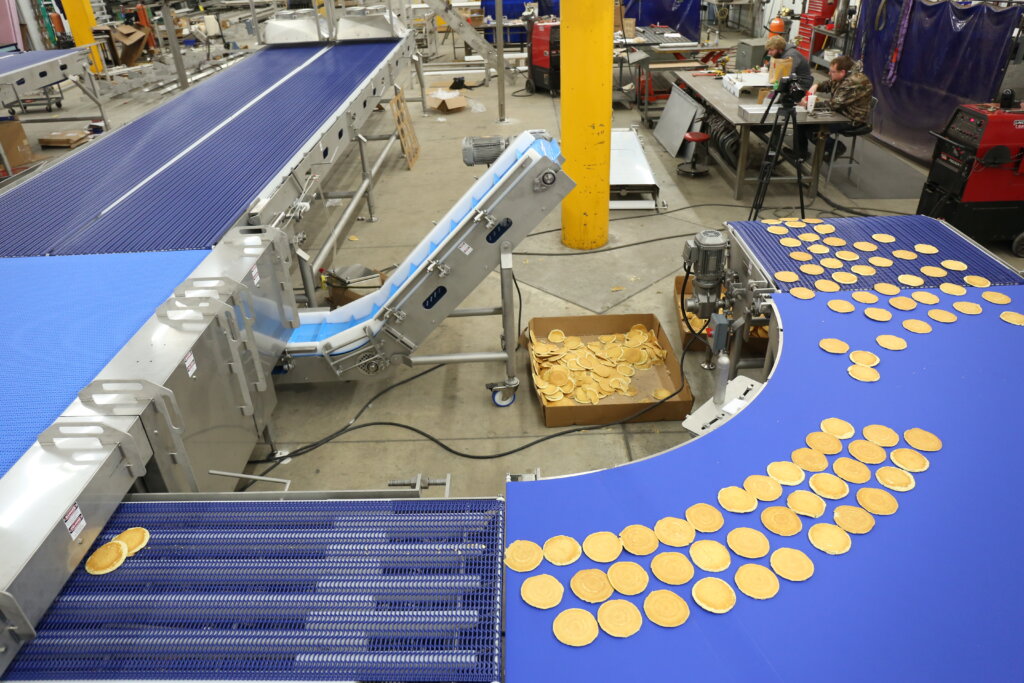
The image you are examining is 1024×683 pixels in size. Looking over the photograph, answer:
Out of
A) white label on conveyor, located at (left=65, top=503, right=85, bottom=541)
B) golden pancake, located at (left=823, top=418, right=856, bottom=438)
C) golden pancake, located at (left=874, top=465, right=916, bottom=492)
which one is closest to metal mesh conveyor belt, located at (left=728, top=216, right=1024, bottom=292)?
golden pancake, located at (left=823, top=418, right=856, bottom=438)

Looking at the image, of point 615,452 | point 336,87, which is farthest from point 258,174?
point 615,452

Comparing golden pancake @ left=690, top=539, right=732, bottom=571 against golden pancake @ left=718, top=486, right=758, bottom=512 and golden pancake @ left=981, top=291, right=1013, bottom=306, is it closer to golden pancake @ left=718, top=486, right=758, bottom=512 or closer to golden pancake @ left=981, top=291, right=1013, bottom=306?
golden pancake @ left=718, top=486, right=758, bottom=512

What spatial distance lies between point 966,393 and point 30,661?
294cm

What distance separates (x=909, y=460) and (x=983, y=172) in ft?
13.9

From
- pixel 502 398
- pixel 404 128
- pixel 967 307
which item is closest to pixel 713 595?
pixel 967 307

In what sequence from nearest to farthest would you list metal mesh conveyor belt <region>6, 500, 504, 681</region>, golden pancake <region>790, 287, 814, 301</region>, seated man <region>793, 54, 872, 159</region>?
1. metal mesh conveyor belt <region>6, 500, 504, 681</region>
2. golden pancake <region>790, 287, 814, 301</region>
3. seated man <region>793, 54, 872, 159</region>

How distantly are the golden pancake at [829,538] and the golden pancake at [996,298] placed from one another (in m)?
1.70

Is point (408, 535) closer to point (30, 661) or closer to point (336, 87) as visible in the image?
point (30, 661)

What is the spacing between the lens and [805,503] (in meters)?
1.98

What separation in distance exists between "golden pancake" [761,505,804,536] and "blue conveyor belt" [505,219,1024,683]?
19mm

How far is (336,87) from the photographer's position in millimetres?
5797

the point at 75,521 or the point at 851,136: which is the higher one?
the point at 75,521

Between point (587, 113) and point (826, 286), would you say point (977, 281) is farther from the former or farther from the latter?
point (587, 113)

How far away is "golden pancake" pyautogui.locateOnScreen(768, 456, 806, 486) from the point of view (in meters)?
2.06
